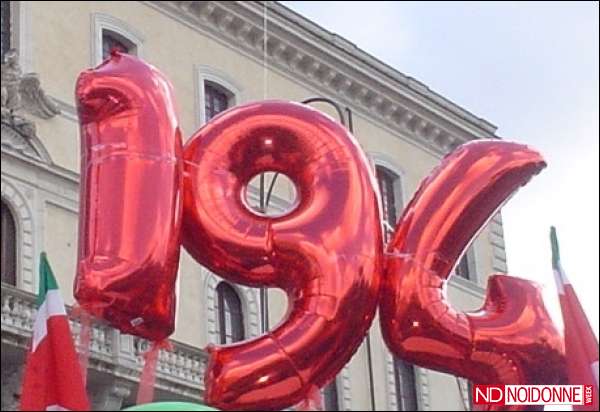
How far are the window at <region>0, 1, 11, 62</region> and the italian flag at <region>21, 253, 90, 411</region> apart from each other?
1008cm

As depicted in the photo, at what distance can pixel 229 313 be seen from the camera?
17.4 meters

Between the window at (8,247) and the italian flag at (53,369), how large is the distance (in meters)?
9.23

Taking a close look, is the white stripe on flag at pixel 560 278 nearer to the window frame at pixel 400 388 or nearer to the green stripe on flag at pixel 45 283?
the green stripe on flag at pixel 45 283

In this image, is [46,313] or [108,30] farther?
[108,30]

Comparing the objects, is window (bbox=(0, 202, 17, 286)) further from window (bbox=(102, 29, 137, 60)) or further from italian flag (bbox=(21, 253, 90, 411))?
italian flag (bbox=(21, 253, 90, 411))

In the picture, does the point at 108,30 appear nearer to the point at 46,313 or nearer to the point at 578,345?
the point at 46,313

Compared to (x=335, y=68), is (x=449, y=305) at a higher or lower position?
lower

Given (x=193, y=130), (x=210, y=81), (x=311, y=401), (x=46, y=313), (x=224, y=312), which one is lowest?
(x=311, y=401)

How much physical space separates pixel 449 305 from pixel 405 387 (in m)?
14.9

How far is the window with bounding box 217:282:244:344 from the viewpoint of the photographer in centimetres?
1717

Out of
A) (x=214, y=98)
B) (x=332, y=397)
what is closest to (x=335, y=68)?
(x=214, y=98)

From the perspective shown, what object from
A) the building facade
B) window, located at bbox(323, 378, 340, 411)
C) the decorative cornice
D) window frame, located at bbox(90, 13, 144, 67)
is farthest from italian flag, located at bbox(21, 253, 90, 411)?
window, located at bbox(323, 378, 340, 411)

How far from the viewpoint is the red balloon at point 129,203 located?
4.60m

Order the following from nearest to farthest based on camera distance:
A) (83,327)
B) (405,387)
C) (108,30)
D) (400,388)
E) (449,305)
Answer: (83,327) → (449,305) → (108,30) → (400,388) → (405,387)
